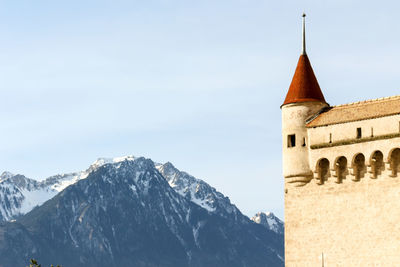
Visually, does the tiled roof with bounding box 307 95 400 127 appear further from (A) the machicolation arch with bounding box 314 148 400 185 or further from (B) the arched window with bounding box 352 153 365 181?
(B) the arched window with bounding box 352 153 365 181

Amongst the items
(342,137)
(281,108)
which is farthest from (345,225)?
(281,108)

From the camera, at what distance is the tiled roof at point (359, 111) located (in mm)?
65081

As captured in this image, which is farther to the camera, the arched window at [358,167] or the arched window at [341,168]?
the arched window at [341,168]

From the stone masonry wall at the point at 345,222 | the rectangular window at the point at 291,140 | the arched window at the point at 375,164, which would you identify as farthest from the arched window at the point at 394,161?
the rectangular window at the point at 291,140

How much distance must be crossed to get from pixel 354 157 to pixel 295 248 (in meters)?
9.45

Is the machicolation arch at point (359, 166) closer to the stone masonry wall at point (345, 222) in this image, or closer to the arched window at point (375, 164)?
the arched window at point (375, 164)

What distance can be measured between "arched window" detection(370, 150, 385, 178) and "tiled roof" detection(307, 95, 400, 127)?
290 centimetres

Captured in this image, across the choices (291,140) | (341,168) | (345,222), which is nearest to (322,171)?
(341,168)

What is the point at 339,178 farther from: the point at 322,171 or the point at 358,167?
the point at 358,167

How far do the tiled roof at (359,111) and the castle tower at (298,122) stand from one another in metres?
0.97

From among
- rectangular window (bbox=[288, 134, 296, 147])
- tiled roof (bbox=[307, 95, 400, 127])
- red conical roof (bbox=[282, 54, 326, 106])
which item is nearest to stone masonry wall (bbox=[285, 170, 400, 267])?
rectangular window (bbox=[288, 134, 296, 147])

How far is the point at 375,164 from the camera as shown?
6531 cm

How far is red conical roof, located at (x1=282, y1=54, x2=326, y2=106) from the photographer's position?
7138 centimetres

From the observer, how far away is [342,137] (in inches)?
2645
